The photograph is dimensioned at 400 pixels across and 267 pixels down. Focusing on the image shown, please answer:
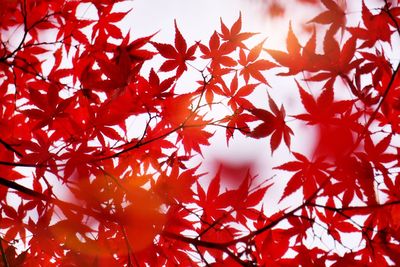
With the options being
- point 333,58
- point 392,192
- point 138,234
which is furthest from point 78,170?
point 392,192

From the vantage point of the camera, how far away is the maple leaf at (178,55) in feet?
6.07

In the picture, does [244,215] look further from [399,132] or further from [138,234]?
[399,132]

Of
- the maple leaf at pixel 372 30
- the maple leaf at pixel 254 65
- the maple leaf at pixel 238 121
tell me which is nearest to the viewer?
the maple leaf at pixel 372 30

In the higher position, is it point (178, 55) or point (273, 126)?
point (178, 55)

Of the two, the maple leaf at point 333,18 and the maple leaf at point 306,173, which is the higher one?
the maple leaf at point 333,18

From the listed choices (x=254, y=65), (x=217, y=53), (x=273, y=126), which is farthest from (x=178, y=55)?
(x=273, y=126)

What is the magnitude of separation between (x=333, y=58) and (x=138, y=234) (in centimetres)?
107

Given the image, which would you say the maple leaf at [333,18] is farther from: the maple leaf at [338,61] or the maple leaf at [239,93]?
the maple leaf at [239,93]

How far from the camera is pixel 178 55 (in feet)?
6.32

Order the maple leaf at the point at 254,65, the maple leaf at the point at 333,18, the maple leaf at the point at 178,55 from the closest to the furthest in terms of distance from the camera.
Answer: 1. the maple leaf at the point at 333,18
2. the maple leaf at the point at 178,55
3. the maple leaf at the point at 254,65

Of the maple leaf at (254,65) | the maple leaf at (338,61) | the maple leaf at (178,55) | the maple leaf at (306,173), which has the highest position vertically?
the maple leaf at (178,55)

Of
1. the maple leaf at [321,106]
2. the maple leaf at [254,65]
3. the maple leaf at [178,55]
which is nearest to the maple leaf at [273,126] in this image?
the maple leaf at [321,106]

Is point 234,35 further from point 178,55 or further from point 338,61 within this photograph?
point 338,61

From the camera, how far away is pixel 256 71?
2.04 meters
